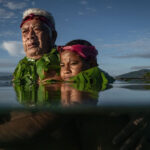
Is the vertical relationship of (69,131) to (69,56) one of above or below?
below

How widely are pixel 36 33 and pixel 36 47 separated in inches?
10.1

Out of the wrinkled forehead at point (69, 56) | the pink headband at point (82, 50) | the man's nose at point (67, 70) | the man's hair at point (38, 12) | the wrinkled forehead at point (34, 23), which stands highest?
the man's hair at point (38, 12)

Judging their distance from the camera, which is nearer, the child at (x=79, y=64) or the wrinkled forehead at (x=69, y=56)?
the child at (x=79, y=64)

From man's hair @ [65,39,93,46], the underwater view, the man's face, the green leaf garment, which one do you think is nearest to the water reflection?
the underwater view

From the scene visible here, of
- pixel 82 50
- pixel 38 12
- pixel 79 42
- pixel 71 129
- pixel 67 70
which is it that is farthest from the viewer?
pixel 38 12

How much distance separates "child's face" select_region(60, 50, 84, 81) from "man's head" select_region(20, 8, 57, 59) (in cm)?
70

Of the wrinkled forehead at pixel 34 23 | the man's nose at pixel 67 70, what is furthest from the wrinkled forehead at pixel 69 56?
the wrinkled forehead at pixel 34 23

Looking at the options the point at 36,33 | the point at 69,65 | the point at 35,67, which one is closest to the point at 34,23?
the point at 36,33

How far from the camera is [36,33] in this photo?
4.05 m

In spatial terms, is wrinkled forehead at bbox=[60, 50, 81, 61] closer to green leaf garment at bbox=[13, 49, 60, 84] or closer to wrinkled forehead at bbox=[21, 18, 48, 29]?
green leaf garment at bbox=[13, 49, 60, 84]

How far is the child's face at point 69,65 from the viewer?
3.39 meters

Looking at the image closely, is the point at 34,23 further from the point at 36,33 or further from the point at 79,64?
the point at 79,64

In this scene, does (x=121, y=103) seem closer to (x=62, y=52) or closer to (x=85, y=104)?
(x=85, y=104)

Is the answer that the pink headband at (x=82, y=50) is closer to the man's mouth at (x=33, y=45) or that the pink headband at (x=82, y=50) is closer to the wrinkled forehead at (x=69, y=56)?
the wrinkled forehead at (x=69, y=56)
